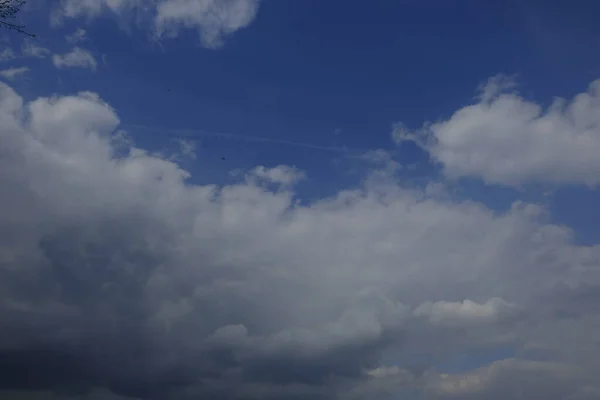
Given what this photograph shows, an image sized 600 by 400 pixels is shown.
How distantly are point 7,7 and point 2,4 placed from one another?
0.62 metres

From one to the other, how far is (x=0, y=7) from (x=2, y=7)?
230 millimetres

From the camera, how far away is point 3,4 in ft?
167

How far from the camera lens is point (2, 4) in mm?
50812

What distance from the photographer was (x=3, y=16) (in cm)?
5106

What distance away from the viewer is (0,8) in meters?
50.8

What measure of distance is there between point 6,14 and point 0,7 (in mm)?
1031

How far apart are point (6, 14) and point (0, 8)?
0.94m

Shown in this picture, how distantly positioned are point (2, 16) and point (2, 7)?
124cm

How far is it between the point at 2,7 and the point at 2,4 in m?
0.39

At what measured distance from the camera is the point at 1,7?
5084 centimetres

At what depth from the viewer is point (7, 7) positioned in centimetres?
5109

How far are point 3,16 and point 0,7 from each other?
119 cm

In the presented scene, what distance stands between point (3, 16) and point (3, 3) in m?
1.76

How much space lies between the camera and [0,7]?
167 ft
